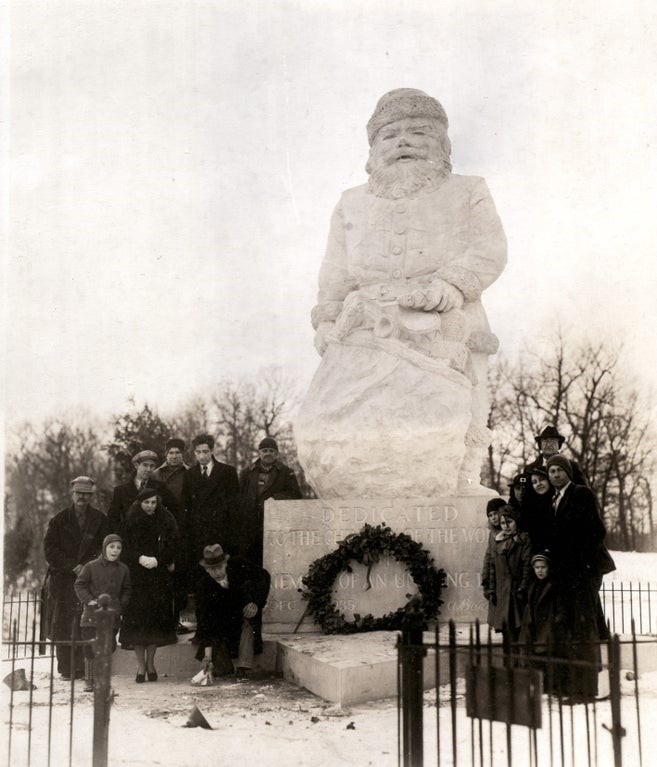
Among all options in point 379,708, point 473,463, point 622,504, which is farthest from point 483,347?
point 622,504

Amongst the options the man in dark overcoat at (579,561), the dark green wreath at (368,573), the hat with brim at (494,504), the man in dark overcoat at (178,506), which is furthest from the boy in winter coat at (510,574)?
the man in dark overcoat at (178,506)

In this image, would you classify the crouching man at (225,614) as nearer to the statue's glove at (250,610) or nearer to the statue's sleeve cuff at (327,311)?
the statue's glove at (250,610)

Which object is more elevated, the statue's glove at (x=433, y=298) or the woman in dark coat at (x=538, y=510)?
the statue's glove at (x=433, y=298)

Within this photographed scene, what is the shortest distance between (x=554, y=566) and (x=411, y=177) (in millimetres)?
4936

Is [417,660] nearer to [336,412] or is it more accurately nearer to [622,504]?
[336,412]

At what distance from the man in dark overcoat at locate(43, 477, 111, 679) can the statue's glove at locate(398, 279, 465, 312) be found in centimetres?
346

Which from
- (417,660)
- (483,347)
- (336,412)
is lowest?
(417,660)

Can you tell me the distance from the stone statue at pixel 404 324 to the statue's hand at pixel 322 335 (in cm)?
2

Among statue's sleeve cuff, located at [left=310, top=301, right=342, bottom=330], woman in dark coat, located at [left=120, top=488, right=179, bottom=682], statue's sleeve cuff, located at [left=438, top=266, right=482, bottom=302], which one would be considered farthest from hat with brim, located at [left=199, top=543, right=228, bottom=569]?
statue's sleeve cuff, located at [left=438, top=266, right=482, bottom=302]

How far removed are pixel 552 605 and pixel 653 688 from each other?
1.27 meters

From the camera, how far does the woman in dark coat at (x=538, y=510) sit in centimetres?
639

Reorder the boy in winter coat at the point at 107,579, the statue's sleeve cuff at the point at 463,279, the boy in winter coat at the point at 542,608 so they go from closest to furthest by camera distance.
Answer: the boy in winter coat at the point at 542,608 < the boy in winter coat at the point at 107,579 < the statue's sleeve cuff at the point at 463,279

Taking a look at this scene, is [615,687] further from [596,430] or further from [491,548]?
[596,430]

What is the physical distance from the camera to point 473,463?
9.30 meters
